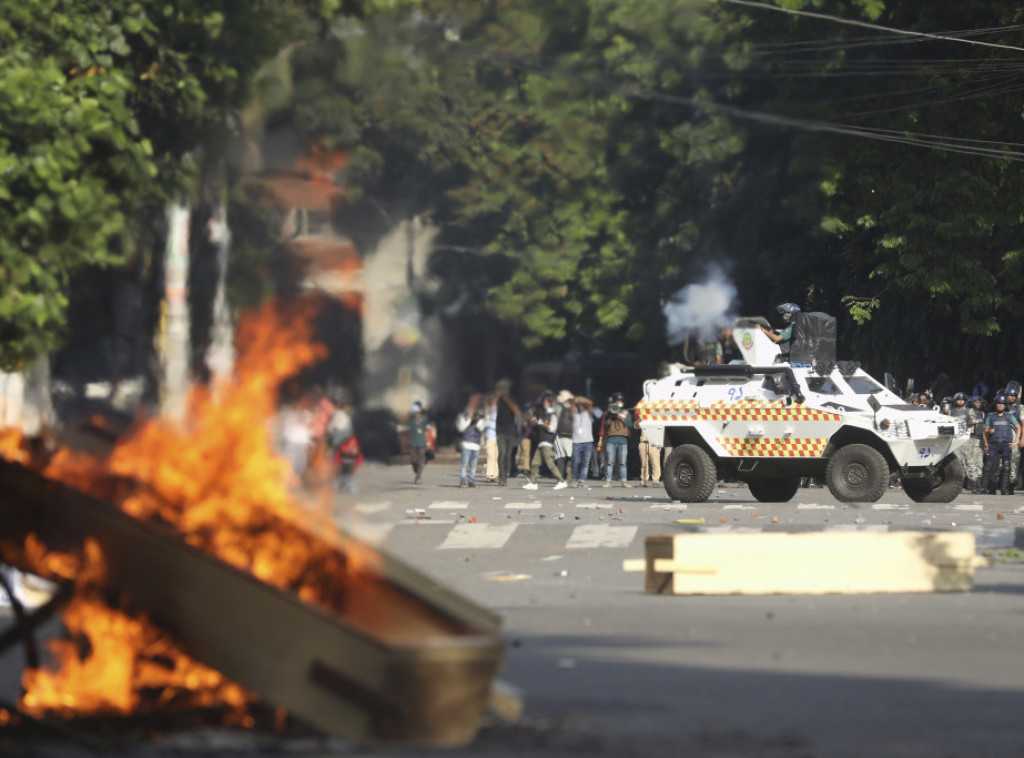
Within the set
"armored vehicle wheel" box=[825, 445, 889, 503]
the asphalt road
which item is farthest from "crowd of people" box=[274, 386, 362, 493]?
"armored vehicle wheel" box=[825, 445, 889, 503]

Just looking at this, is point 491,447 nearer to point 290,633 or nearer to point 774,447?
point 774,447

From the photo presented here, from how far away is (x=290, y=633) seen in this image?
22.5ft

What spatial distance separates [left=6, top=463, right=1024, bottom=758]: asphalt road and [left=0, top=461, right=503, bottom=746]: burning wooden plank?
0.24 meters

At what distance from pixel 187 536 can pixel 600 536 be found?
1333 centimetres

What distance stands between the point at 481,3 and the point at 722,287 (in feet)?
39.5

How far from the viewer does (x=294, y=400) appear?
9.01 metres

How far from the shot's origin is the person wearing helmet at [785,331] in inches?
1089

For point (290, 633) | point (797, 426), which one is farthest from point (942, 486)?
point (290, 633)

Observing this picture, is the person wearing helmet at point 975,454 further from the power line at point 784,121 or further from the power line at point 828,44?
the power line at point 828,44

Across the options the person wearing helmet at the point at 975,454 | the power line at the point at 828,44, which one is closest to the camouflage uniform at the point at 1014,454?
the person wearing helmet at the point at 975,454

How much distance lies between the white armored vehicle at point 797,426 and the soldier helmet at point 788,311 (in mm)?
187

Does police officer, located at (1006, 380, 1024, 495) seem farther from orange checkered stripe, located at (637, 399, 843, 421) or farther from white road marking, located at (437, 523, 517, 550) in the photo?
white road marking, located at (437, 523, 517, 550)

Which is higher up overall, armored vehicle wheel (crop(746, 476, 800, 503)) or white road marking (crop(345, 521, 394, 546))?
white road marking (crop(345, 521, 394, 546))

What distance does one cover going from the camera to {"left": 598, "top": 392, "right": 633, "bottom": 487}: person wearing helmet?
33781 mm
